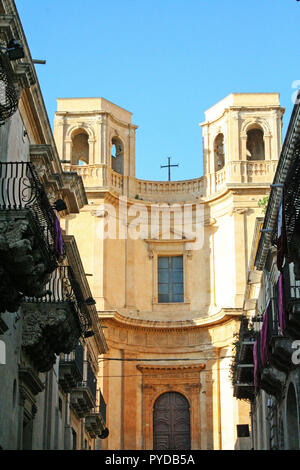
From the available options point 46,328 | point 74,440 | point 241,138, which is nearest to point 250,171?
point 241,138

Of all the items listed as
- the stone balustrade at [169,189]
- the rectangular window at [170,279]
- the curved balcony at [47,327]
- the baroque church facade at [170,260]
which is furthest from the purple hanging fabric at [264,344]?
the stone balustrade at [169,189]

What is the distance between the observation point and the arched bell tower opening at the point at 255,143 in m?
41.9

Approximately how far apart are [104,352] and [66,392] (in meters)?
9.50

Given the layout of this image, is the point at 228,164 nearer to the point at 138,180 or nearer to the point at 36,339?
the point at 138,180

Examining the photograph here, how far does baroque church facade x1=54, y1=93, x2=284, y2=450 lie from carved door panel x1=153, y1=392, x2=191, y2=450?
46mm

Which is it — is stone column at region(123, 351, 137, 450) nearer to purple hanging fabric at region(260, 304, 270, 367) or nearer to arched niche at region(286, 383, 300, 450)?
purple hanging fabric at region(260, 304, 270, 367)

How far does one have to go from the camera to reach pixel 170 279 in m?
41.1

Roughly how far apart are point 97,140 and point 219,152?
224 inches

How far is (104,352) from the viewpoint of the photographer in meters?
35.2

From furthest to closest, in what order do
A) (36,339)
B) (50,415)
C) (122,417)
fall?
1. (122,417)
2. (50,415)
3. (36,339)

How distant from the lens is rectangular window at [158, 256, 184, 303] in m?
40.8

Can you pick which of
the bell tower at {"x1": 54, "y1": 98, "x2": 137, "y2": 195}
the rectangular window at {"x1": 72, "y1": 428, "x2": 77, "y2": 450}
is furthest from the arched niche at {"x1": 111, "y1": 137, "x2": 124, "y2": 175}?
the rectangular window at {"x1": 72, "y1": 428, "x2": 77, "y2": 450}

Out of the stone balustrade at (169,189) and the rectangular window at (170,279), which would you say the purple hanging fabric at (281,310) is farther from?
the stone balustrade at (169,189)

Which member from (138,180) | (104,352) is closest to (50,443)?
(104,352)
